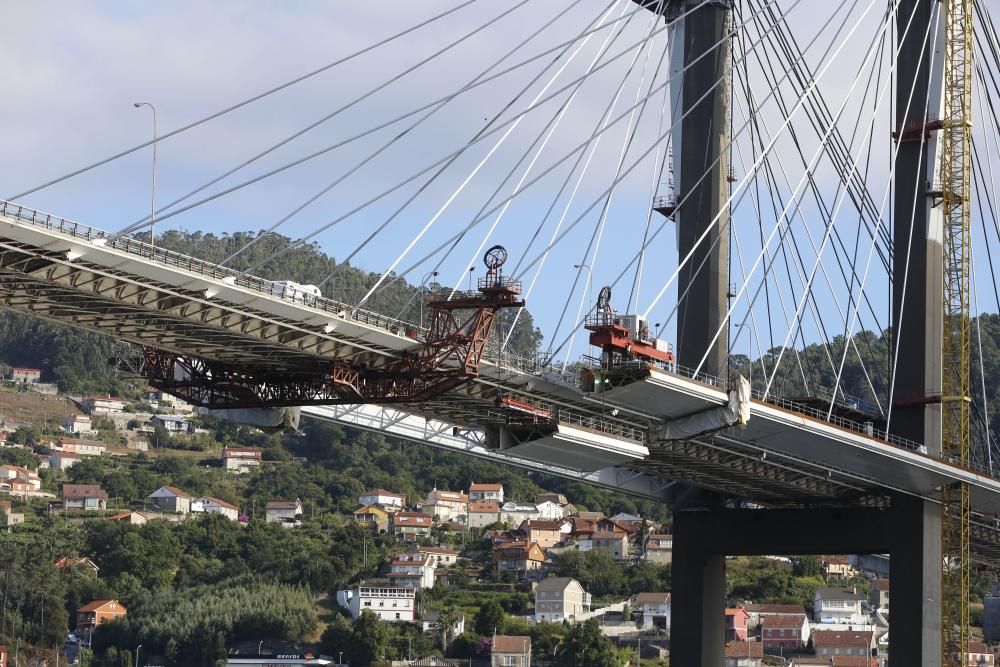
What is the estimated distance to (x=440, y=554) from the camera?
543ft

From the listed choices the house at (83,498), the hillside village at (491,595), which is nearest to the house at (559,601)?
the hillside village at (491,595)

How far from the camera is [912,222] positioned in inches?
2480

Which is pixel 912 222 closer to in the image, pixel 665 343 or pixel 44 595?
pixel 665 343

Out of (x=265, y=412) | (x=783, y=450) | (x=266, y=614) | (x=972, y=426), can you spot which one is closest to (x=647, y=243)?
(x=783, y=450)

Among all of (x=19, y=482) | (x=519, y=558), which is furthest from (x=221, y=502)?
(x=519, y=558)

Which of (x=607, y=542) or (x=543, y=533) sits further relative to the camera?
(x=543, y=533)

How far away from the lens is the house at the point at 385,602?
14412 centimetres

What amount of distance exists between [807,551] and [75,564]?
10274 cm

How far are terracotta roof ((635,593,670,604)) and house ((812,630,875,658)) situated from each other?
41.7 ft

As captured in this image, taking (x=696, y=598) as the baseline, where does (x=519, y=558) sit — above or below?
above

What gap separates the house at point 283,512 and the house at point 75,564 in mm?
29047

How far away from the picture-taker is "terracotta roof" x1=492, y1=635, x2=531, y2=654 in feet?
418

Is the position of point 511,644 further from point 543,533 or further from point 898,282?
point 898,282

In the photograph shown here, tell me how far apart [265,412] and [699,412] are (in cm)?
1334
